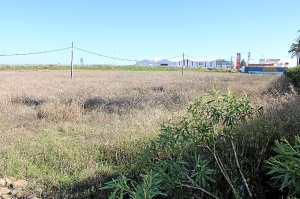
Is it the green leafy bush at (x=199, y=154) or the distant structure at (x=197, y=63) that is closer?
the green leafy bush at (x=199, y=154)

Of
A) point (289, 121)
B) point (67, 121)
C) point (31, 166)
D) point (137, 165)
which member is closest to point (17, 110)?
point (67, 121)

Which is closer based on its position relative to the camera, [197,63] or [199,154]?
[199,154]

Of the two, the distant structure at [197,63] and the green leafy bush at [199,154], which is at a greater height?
the distant structure at [197,63]

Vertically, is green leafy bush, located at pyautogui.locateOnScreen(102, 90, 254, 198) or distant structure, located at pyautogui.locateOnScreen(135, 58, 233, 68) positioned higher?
distant structure, located at pyautogui.locateOnScreen(135, 58, 233, 68)

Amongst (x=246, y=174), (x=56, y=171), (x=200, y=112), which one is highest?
(x=200, y=112)

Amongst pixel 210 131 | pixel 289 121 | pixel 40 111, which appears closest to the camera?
pixel 210 131

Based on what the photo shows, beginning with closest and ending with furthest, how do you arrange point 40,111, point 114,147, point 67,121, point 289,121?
point 289,121 < point 114,147 < point 67,121 < point 40,111

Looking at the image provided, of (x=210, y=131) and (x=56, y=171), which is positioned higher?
(x=210, y=131)

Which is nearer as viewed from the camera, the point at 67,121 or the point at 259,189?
the point at 259,189

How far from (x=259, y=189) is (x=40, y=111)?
6.46 m

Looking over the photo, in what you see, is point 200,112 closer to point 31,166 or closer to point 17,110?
point 31,166

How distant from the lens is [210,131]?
2855mm

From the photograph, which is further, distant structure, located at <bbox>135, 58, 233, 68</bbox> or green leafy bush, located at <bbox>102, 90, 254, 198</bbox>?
distant structure, located at <bbox>135, 58, 233, 68</bbox>

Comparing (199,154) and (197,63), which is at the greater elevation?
(197,63)
